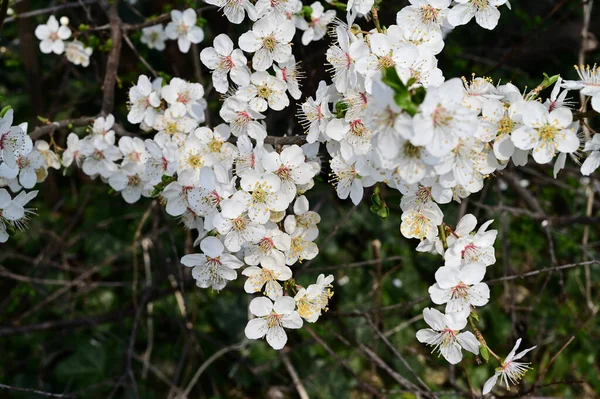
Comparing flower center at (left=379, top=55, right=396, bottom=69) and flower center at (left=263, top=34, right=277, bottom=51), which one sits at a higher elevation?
flower center at (left=379, top=55, right=396, bottom=69)

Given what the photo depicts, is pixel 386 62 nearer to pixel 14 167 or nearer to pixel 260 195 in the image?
pixel 260 195

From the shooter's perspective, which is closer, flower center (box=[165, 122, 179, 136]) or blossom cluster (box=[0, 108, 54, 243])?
blossom cluster (box=[0, 108, 54, 243])

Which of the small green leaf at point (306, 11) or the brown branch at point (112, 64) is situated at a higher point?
the small green leaf at point (306, 11)

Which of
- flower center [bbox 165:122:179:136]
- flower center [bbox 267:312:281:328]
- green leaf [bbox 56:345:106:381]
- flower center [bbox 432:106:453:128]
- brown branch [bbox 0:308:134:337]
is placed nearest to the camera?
flower center [bbox 432:106:453:128]

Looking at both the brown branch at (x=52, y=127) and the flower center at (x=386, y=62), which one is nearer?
the flower center at (x=386, y=62)

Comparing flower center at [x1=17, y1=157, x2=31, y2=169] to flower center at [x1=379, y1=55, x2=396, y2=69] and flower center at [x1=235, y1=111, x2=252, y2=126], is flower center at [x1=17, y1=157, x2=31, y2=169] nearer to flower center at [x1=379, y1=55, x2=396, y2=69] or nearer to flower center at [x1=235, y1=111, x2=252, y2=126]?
flower center at [x1=235, y1=111, x2=252, y2=126]

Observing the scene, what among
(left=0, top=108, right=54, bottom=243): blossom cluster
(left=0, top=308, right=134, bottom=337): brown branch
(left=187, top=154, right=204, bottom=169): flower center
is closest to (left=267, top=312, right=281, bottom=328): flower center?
(left=187, top=154, right=204, bottom=169): flower center

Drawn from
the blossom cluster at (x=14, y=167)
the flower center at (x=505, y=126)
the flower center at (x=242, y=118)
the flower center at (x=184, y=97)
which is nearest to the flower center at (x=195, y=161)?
the flower center at (x=242, y=118)

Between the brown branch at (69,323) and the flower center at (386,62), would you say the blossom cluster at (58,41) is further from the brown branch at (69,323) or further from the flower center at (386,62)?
the flower center at (386,62)

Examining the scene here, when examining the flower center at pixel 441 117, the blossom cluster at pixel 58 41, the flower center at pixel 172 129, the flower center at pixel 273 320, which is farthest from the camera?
the blossom cluster at pixel 58 41

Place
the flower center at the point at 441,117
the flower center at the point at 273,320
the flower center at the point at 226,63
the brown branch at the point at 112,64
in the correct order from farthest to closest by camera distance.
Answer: the brown branch at the point at 112,64
the flower center at the point at 226,63
the flower center at the point at 273,320
the flower center at the point at 441,117
